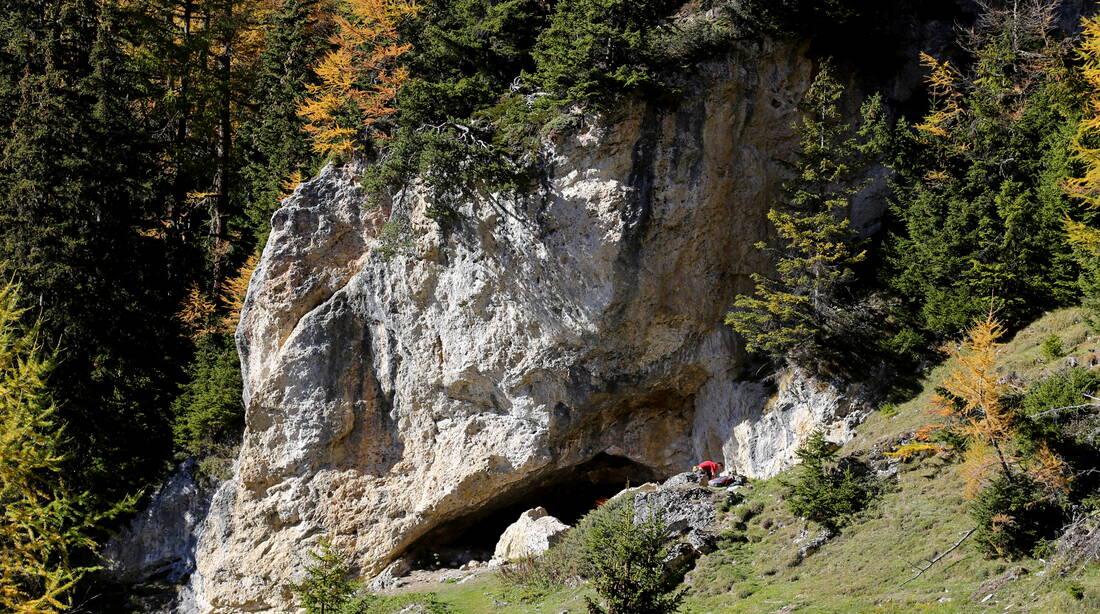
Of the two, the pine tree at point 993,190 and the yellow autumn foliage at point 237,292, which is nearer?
the pine tree at point 993,190

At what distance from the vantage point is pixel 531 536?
809 inches

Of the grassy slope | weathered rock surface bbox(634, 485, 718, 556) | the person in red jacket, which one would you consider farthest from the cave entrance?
weathered rock surface bbox(634, 485, 718, 556)

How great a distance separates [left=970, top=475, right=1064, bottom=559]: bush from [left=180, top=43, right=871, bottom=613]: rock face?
19.2ft

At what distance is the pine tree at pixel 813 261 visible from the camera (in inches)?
748

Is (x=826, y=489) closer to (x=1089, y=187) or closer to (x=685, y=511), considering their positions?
(x=685, y=511)

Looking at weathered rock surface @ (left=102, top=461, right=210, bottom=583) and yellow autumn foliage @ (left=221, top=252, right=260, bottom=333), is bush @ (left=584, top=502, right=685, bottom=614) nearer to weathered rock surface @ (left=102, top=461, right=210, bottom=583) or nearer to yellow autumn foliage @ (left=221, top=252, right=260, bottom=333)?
weathered rock surface @ (left=102, top=461, right=210, bottom=583)

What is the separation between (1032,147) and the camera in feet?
61.8

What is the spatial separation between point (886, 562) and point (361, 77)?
58.7 ft

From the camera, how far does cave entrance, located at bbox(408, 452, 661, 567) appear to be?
913 inches

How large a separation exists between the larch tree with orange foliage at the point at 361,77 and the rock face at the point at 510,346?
1271 mm

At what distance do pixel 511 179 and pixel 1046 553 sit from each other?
1330 cm

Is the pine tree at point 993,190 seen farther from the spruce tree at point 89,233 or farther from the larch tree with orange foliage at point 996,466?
the spruce tree at point 89,233

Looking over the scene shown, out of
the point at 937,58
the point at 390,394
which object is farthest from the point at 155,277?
the point at 937,58

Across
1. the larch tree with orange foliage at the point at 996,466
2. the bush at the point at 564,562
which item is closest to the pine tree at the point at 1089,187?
the larch tree with orange foliage at the point at 996,466
